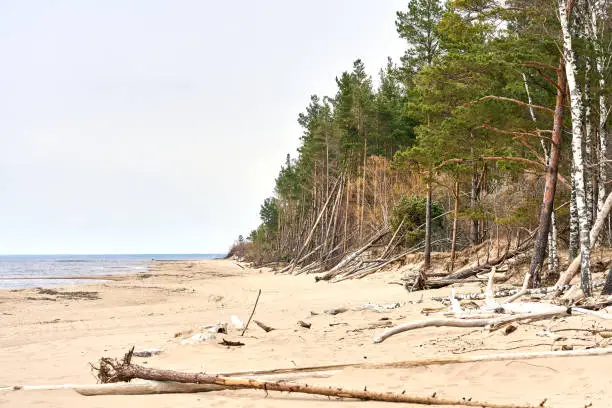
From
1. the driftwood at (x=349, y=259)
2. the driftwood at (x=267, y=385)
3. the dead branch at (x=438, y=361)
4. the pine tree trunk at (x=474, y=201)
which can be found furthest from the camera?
the driftwood at (x=349, y=259)

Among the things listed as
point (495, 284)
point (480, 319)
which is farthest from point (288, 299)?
point (480, 319)

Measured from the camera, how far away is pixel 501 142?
17.0 meters

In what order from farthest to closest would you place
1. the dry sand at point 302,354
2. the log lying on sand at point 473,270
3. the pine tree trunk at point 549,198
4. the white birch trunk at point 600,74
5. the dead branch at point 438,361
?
the log lying on sand at point 473,270
the white birch trunk at point 600,74
the pine tree trunk at point 549,198
the dead branch at point 438,361
the dry sand at point 302,354

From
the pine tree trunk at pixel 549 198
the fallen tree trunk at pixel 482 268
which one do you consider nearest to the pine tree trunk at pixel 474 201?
the fallen tree trunk at pixel 482 268

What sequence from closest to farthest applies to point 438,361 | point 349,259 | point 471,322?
point 438,361 < point 471,322 < point 349,259

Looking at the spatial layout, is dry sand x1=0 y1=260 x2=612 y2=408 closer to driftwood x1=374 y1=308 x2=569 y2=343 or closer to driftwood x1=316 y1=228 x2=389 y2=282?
driftwood x1=374 y1=308 x2=569 y2=343

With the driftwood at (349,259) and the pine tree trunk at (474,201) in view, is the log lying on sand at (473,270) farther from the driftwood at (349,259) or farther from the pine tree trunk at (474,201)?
the driftwood at (349,259)

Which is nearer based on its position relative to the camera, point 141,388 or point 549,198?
point 141,388

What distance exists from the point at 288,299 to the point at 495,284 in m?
7.61

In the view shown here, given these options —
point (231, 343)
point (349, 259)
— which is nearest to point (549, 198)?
point (231, 343)

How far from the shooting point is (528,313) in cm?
794

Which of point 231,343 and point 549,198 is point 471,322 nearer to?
point 231,343

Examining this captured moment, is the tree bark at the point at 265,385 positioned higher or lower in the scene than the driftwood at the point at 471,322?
lower

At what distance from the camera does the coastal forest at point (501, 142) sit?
43.9ft
